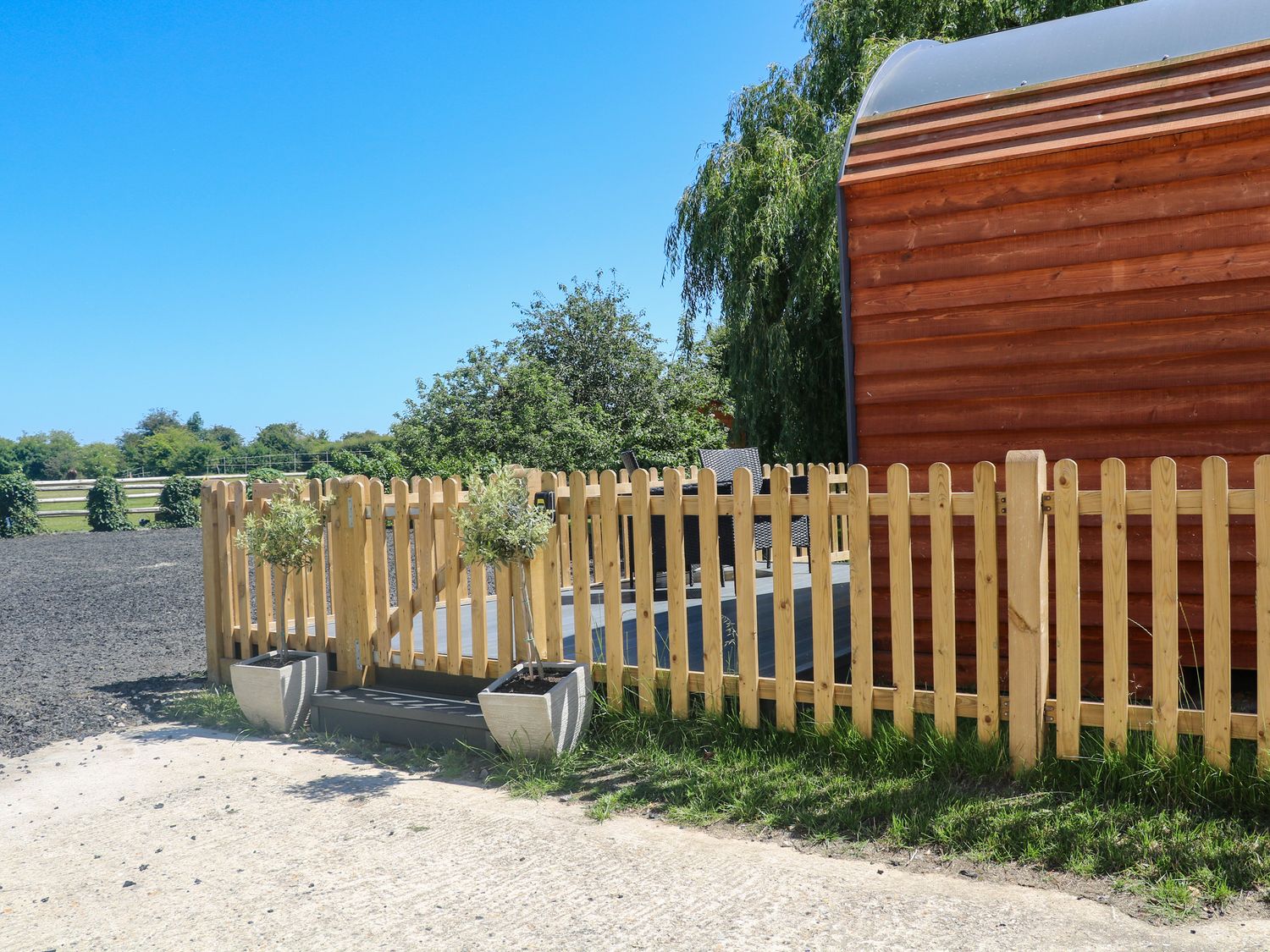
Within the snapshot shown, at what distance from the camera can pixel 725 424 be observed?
24422 mm

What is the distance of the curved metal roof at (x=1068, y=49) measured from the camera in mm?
4637

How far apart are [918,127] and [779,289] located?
8.57 meters

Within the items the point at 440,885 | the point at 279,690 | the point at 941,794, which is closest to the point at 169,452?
the point at 279,690

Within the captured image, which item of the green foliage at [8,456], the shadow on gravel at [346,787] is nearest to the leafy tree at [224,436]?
the green foliage at [8,456]

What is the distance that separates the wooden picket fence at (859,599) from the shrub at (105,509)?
20819 mm

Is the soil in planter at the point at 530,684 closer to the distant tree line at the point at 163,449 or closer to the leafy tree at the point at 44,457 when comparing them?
the distant tree line at the point at 163,449

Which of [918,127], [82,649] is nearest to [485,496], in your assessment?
[918,127]

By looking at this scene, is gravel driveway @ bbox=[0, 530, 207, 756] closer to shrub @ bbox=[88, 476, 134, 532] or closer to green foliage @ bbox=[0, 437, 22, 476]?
shrub @ bbox=[88, 476, 134, 532]

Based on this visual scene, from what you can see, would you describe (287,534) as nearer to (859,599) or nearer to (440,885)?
(440,885)

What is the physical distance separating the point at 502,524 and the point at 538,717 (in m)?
0.93

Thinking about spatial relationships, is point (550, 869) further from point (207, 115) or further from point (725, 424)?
point (207, 115)

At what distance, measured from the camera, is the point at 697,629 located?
597cm

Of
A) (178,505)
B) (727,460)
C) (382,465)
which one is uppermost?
(382,465)

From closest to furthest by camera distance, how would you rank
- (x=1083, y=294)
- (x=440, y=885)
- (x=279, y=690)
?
1. (x=440, y=885)
2. (x=1083, y=294)
3. (x=279, y=690)
